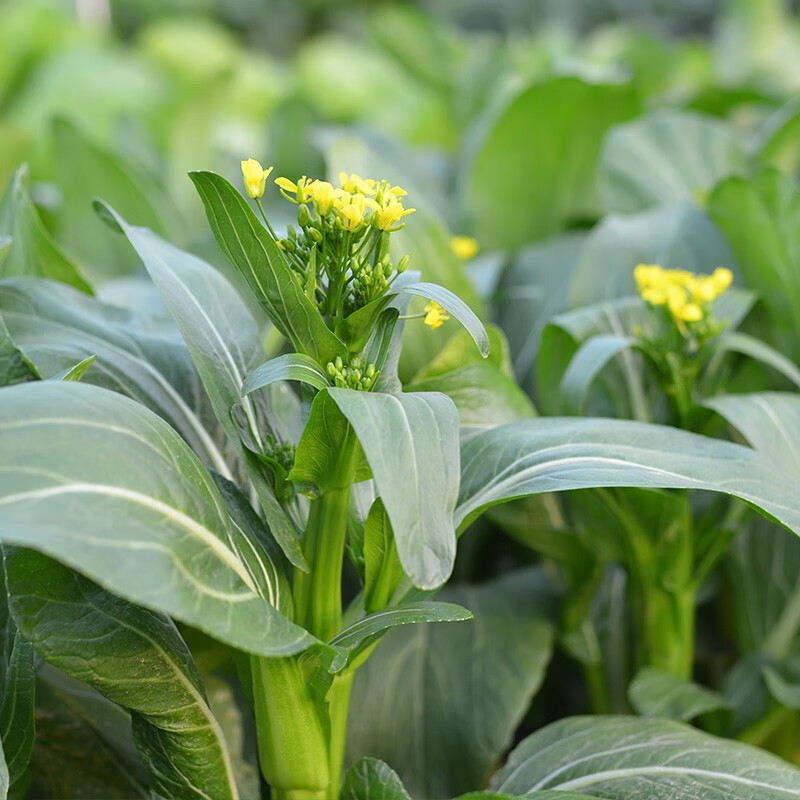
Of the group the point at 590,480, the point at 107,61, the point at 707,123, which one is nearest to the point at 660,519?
the point at 590,480

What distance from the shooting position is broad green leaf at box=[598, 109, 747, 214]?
1039 millimetres

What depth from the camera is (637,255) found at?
2.90 feet

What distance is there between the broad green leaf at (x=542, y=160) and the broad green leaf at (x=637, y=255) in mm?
228

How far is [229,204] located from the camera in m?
0.50

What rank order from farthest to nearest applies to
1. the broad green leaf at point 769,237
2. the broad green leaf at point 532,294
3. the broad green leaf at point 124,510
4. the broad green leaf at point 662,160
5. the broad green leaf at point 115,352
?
the broad green leaf at point 662,160 → the broad green leaf at point 532,294 → the broad green leaf at point 769,237 → the broad green leaf at point 115,352 → the broad green leaf at point 124,510

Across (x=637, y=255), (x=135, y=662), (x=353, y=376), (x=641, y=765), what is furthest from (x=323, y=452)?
(x=637, y=255)

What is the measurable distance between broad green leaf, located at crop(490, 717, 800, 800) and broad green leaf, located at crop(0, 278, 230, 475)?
0.27 meters

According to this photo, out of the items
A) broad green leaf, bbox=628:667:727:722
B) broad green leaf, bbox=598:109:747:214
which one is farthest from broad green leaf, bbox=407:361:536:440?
broad green leaf, bbox=598:109:747:214

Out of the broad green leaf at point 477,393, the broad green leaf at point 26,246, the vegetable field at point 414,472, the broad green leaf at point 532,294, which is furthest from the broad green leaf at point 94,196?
the broad green leaf at point 477,393

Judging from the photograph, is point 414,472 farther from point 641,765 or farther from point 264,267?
point 641,765

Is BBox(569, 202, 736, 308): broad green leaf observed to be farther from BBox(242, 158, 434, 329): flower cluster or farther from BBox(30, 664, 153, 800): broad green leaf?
BBox(30, 664, 153, 800): broad green leaf

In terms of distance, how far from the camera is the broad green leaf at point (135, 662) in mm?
479

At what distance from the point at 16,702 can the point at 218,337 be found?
228mm

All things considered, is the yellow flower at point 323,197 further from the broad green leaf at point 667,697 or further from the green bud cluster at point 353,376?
the broad green leaf at point 667,697
